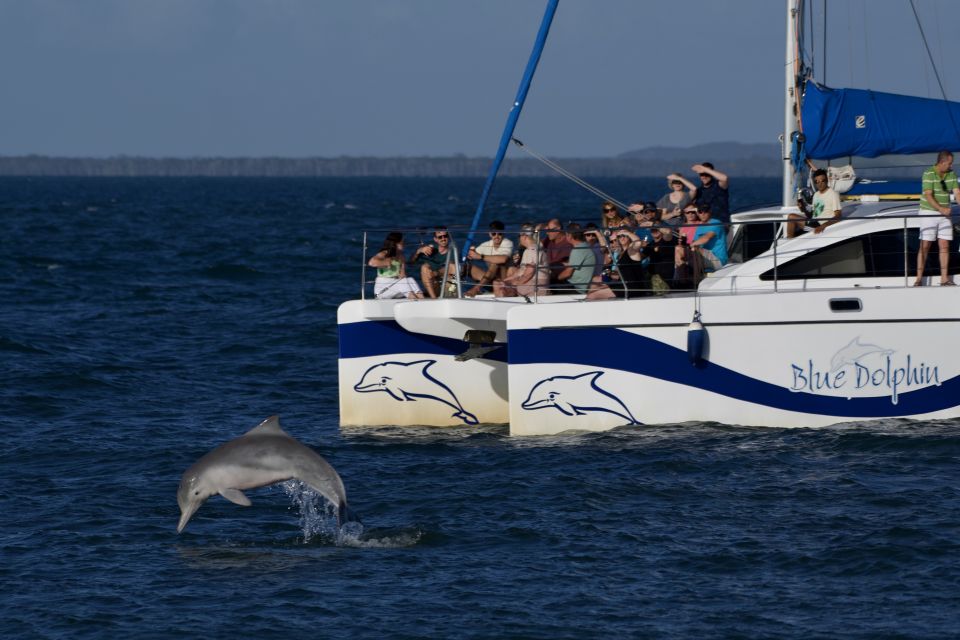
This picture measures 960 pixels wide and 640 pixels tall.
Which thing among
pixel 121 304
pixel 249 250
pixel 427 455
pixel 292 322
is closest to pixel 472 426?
pixel 427 455

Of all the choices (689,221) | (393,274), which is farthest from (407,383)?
(689,221)

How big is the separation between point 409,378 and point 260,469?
5.14m

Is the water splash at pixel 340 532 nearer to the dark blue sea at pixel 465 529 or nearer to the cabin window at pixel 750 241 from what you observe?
the dark blue sea at pixel 465 529

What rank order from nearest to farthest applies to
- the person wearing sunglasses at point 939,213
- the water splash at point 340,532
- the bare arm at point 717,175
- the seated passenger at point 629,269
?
the water splash at point 340,532, the person wearing sunglasses at point 939,213, the seated passenger at point 629,269, the bare arm at point 717,175

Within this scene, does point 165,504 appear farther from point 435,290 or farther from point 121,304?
point 121,304

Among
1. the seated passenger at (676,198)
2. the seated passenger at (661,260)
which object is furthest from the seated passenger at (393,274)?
the seated passenger at (676,198)

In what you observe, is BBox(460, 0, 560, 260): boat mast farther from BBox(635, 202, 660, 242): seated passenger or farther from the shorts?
the shorts

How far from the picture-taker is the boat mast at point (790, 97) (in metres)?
15.7

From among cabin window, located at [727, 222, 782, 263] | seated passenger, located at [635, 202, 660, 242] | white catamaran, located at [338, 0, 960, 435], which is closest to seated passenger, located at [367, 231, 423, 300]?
white catamaran, located at [338, 0, 960, 435]

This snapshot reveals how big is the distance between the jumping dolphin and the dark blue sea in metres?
0.58

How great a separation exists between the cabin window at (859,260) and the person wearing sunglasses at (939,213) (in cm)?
25

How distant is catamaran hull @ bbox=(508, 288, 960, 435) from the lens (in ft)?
44.8

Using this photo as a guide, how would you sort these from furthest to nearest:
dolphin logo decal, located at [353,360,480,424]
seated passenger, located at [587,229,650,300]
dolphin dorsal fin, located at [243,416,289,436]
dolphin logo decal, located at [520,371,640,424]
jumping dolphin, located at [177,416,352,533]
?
1. dolphin logo decal, located at [353,360,480,424]
2. seated passenger, located at [587,229,650,300]
3. dolphin logo decal, located at [520,371,640,424]
4. dolphin dorsal fin, located at [243,416,289,436]
5. jumping dolphin, located at [177,416,352,533]

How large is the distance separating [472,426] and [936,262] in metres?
4.95
